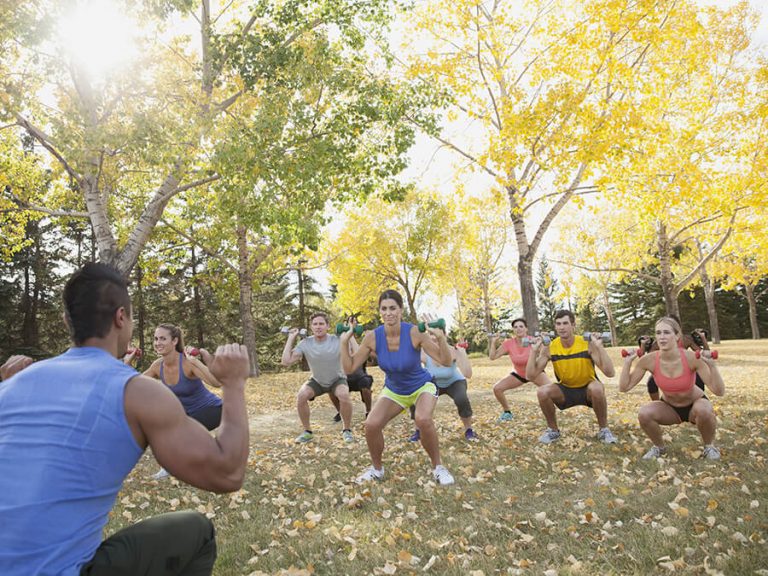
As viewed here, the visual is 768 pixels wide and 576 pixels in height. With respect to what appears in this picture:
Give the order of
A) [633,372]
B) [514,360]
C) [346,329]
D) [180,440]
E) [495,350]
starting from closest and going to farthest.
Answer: [180,440]
[633,372]
[346,329]
[514,360]
[495,350]

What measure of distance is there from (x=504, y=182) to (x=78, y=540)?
11510 mm

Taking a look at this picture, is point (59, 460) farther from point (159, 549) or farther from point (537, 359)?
point (537, 359)

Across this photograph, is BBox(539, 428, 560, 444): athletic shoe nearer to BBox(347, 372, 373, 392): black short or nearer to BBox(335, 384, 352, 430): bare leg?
BBox(335, 384, 352, 430): bare leg

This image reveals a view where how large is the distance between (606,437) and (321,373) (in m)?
4.53

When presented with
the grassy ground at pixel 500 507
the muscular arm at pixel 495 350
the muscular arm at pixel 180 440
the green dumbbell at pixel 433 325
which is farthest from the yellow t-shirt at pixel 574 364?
the muscular arm at pixel 180 440

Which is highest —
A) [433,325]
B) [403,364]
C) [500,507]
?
[433,325]

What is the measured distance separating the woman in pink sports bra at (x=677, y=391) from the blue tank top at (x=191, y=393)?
5.58m

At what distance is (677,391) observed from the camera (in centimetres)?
612

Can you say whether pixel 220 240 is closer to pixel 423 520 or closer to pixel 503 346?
pixel 503 346

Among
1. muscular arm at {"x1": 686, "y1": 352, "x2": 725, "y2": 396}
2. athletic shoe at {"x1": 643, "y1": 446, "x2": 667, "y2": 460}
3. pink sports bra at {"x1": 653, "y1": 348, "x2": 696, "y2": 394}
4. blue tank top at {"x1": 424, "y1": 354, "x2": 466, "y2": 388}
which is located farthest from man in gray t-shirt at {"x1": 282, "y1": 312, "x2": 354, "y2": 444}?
muscular arm at {"x1": 686, "y1": 352, "x2": 725, "y2": 396}

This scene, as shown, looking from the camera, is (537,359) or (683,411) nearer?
(683,411)

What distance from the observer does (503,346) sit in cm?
995

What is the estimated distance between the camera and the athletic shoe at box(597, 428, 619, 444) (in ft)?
23.1

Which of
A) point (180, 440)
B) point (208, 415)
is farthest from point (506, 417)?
point (180, 440)
